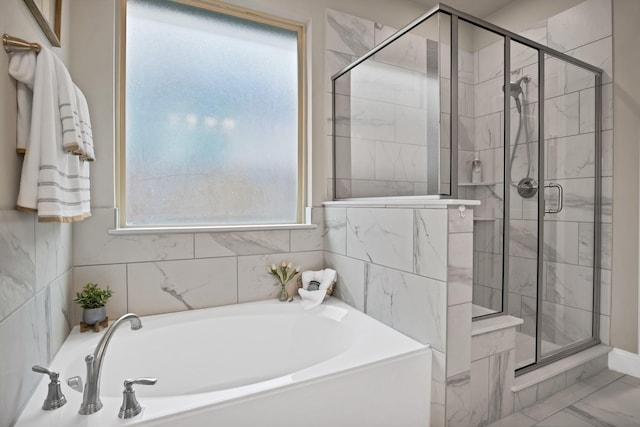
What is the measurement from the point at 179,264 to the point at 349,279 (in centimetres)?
103

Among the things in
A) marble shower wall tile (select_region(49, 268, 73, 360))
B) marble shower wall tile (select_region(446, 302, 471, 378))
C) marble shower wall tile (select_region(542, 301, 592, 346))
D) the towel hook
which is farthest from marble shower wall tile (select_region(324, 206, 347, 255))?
the towel hook

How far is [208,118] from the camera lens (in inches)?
84.8

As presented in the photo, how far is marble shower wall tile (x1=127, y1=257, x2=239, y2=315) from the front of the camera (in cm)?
194

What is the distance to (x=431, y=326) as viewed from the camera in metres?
1.55

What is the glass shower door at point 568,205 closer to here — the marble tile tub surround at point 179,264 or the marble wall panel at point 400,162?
Answer: the marble wall panel at point 400,162

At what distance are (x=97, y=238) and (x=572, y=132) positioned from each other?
2953 mm

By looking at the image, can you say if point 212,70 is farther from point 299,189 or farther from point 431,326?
point 431,326

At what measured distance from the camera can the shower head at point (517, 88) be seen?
1.90 metres

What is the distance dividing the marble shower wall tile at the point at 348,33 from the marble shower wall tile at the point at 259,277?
1501 mm

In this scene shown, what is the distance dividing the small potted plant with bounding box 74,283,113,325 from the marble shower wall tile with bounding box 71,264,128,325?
0.07 m

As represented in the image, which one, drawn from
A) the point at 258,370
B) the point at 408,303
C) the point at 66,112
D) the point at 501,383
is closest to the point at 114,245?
the point at 66,112

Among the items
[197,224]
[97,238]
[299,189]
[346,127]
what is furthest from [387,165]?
[97,238]

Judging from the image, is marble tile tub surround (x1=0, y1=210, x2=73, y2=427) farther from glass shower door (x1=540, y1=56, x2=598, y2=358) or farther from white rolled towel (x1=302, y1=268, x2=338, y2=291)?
glass shower door (x1=540, y1=56, x2=598, y2=358)

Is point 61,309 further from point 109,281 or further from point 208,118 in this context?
point 208,118
